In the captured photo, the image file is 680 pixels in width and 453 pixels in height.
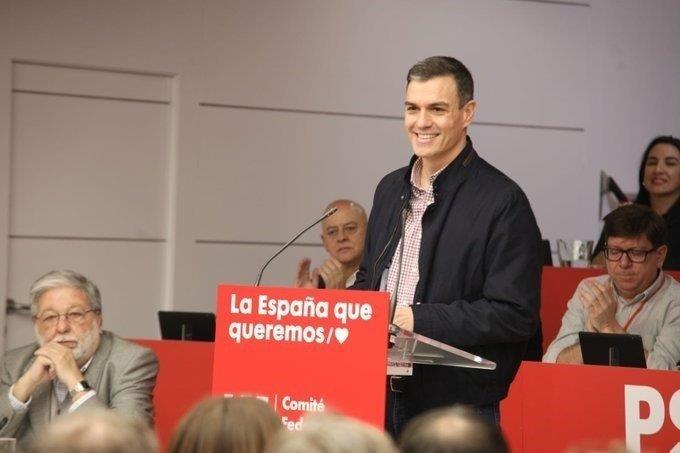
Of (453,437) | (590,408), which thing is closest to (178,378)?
(590,408)

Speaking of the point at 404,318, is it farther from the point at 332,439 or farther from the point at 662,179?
the point at 662,179

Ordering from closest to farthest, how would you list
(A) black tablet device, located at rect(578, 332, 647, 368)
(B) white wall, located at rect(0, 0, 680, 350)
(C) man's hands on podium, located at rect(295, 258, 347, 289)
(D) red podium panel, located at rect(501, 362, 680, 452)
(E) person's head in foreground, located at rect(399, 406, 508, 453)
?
(E) person's head in foreground, located at rect(399, 406, 508, 453), (D) red podium panel, located at rect(501, 362, 680, 452), (A) black tablet device, located at rect(578, 332, 647, 368), (C) man's hands on podium, located at rect(295, 258, 347, 289), (B) white wall, located at rect(0, 0, 680, 350)

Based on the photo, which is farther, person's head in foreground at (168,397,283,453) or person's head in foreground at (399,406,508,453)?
person's head in foreground at (168,397,283,453)

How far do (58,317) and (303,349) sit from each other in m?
1.68

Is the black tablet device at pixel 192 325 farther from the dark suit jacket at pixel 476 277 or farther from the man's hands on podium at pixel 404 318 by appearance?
the man's hands on podium at pixel 404 318

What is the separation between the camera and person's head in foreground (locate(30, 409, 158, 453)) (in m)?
1.72

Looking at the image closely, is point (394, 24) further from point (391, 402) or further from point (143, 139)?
point (391, 402)

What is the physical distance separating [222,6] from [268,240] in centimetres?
141

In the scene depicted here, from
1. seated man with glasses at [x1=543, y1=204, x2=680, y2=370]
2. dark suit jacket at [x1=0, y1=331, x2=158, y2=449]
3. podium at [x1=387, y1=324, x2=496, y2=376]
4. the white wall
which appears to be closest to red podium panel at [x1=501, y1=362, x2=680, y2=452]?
podium at [x1=387, y1=324, x2=496, y2=376]

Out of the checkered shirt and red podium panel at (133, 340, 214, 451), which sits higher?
the checkered shirt

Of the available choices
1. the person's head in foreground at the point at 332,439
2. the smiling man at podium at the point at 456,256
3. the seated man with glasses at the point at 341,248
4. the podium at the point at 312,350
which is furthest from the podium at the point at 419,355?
the seated man with glasses at the point at 341,248

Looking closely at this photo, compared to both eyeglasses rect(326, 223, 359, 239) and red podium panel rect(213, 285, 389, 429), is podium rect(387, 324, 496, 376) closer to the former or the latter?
red podium panel rect(213, 285, 389, 429)

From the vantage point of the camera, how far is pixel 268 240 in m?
7.64

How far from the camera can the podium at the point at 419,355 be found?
3029mm
